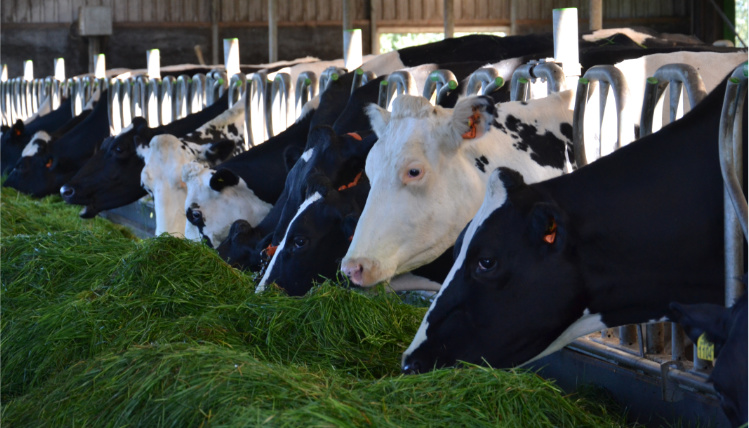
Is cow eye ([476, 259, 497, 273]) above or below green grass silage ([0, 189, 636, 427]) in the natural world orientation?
above

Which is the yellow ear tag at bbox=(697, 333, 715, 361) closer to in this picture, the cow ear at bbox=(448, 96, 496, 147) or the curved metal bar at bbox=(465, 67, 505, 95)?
the cow ear at bbox=(448, 96, 496, 147)

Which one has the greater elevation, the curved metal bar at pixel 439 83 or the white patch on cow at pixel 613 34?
the white patch on cow at pixel 613 34

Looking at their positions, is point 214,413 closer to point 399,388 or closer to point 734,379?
point 399,388

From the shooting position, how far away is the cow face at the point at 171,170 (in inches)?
276

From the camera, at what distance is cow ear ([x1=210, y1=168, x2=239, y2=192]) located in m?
5.98

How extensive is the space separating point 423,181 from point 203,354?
1.36 m

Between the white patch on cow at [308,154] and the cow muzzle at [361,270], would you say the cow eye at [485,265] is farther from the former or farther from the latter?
the white patch on cow at [308,154]

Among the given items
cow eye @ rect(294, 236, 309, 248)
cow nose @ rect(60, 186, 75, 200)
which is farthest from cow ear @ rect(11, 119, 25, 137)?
cow eye @ rect(294, 236, 309, 248)

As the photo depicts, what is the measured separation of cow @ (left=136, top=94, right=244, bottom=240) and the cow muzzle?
3463 mm

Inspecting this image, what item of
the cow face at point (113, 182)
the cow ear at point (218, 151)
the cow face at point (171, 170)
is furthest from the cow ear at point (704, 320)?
the cow face at point (113, 182)

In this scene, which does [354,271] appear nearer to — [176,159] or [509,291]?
[509,291]

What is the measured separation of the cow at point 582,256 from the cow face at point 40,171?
8540mm

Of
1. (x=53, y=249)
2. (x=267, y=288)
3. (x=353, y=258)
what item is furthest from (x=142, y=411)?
(x=53, y=249)

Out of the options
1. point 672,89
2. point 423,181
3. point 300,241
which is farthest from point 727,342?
point 300,241
